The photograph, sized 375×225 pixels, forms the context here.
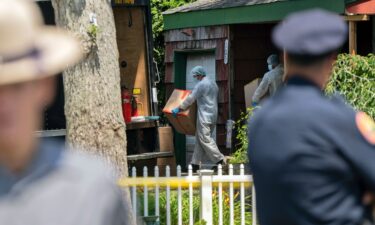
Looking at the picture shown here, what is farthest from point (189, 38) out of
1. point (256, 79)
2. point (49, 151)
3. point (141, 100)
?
point (49, 151)

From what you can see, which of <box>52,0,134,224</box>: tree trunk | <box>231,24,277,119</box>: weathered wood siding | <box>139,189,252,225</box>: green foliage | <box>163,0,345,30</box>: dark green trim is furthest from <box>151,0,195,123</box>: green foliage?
<box>52,0,134,224</box>: tree trunk

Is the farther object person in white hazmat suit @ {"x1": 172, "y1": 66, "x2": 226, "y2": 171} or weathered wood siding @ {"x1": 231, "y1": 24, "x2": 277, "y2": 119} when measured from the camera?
weathered wood siding @ {"x1": 231, "y1": 24, "x2": 277, "y2": 119}

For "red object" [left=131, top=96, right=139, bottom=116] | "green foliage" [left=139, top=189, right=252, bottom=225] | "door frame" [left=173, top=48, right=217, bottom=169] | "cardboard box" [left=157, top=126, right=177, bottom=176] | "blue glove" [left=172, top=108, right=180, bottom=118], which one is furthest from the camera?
"door frame" [left=173, top=48, right=217, bottom=169]

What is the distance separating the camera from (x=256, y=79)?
16.9 m

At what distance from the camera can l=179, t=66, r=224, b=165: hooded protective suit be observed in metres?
16.5

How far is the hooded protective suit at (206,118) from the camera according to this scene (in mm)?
16547

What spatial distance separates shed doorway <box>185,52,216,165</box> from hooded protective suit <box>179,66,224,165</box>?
4.34 feet

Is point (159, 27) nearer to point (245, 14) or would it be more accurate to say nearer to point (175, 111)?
point (245, 14)

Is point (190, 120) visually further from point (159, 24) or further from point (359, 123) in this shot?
point (359, 123)

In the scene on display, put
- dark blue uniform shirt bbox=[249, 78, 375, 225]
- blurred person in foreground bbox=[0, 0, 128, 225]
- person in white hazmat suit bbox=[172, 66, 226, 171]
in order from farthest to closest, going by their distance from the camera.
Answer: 1. person in white hazmat suit bbox=[172, 66, 226, 171]
2. dark blue uniform shirt bbox=[249, 78, 375, 225]
3. blurred person in foreground bbox=[0, 0, 128, 225]

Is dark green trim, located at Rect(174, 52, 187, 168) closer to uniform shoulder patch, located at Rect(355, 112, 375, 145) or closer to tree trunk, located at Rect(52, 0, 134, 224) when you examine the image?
tree trunk, located at Rect(52, 0, 134, 224)

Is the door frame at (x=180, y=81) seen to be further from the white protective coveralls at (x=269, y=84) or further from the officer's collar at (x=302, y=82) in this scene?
the officer's collar at (x=302, y=82)

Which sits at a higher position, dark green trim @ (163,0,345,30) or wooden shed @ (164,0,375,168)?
dark green trim @ (163,0,345,30)

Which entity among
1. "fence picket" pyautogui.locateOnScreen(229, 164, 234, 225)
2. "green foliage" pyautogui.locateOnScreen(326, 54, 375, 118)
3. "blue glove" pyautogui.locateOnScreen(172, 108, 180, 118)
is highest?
"green foliage" pyautogui.locateOnScreen(326, 54, 375, 118)
